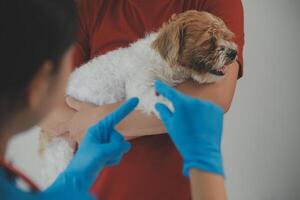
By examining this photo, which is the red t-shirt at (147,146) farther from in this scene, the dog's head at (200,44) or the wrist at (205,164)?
the wrist at (205,164)

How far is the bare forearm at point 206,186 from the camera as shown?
2.45 feet

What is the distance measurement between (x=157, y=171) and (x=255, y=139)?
1052 mm

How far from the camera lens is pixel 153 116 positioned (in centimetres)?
104

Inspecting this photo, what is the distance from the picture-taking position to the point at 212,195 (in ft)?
2.45

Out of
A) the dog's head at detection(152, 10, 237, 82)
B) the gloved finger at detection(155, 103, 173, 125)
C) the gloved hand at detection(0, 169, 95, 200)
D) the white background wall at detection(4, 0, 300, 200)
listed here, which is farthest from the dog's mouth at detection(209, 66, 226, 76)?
the white background wall at detection(4, 0, 300, 200)

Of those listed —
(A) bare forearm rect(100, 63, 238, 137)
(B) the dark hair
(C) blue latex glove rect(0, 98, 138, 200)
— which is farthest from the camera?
(A) bare forearm rect(100, 63, 238, 137)

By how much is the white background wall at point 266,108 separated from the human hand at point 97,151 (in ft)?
4.16

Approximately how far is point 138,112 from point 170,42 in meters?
0.19

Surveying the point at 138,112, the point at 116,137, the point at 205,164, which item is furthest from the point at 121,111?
the point at 138,112

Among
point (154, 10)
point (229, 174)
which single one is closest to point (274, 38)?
point (229, 174)

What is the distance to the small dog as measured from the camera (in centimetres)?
108

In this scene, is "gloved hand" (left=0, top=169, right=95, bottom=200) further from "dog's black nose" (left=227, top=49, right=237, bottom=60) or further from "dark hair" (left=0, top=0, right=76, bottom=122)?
"dog's black nose" (left=227, top=49, right=237, bottom=60)

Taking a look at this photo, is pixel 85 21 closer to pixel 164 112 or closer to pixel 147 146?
pixel 147 146

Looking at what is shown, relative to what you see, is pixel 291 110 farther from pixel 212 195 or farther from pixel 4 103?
pixel 4 103
